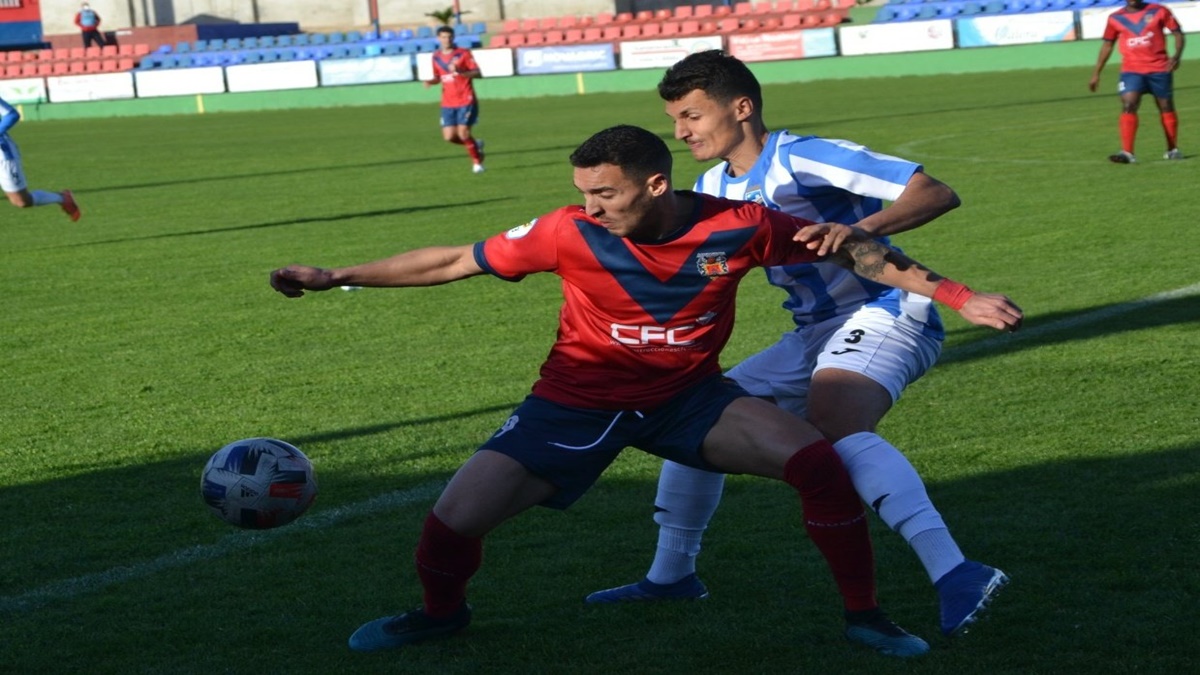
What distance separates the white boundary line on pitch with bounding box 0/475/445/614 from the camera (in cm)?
481

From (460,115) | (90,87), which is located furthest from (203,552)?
(90,87)

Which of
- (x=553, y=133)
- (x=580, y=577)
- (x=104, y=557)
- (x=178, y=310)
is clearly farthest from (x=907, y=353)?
(x=553, y=133)

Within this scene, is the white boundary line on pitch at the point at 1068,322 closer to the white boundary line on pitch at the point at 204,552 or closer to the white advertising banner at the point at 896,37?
the white boundary line on pitch at the point at 204,552

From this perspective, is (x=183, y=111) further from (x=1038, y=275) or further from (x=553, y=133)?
(x=1038, y=275)

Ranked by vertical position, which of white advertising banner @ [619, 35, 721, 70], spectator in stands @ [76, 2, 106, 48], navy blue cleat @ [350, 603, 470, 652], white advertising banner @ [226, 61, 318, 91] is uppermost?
spectator in stands @ [76, 2, 106, 48]

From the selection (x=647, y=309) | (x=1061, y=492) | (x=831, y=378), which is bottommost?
(x=1061, y=492)

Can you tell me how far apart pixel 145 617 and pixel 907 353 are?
7.84 ft

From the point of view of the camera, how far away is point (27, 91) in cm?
4531

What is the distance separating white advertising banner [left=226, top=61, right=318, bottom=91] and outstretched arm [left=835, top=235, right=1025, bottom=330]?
130ft

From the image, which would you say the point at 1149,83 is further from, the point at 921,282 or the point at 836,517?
the point at 836,517

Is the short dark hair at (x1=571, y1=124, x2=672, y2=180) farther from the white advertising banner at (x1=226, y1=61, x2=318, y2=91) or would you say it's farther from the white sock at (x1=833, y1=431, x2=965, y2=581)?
the white advertising banner at (x1=226, y1=61, x2=318, y2=91)

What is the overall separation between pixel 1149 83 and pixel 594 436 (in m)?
13.4

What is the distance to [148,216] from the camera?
659 inches

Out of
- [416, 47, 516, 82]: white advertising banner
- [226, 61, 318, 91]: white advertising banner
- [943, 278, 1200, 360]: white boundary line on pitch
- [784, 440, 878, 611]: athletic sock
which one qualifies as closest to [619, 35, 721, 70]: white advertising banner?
[416, 47, 516, 82]: white advertising banner
